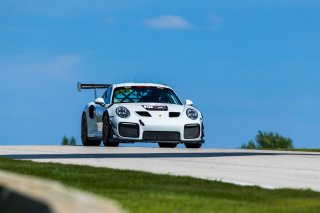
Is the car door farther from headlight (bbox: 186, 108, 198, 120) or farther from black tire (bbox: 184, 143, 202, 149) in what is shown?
black tire (bbox: 184, 143, 202, 149)

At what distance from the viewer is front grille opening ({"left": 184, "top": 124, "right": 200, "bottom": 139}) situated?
22875mm

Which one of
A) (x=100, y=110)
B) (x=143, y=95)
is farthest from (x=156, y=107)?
(x=100, y=110)

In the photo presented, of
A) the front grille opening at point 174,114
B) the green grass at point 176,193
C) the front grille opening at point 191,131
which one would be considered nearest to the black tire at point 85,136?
the front grille opening at point 174,114

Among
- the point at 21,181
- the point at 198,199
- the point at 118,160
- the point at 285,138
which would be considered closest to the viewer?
the point at 21,181

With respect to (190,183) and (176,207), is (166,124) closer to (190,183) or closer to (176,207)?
(190,183)

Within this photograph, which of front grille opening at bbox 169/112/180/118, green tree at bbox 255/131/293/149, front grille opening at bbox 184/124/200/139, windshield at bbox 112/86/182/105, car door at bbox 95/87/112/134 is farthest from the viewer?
green tree at bbox 255/131/293/149

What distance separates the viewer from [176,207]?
809cm

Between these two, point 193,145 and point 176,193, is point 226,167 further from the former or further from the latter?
point 193,145

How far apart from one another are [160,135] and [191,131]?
0.79m

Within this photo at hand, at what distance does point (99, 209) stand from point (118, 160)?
11919 mm

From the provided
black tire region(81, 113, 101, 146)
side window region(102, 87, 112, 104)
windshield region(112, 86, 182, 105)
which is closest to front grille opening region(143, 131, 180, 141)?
windshield region(112, 86, 182, 105)

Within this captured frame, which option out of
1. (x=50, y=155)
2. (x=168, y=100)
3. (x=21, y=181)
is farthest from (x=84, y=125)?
(x=21, y=181)

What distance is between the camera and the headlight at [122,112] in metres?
22.7

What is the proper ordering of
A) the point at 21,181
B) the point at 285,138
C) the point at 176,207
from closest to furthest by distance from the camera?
the point at 21,181 < the point at 176,207 < the point at 285,138
